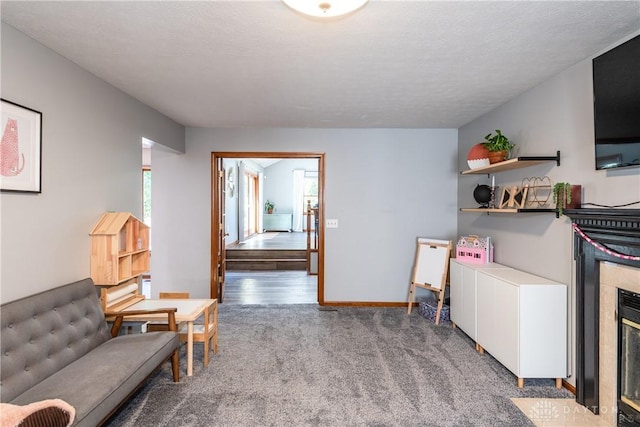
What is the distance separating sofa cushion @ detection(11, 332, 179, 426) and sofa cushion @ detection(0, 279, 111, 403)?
0.06m

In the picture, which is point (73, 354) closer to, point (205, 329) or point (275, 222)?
point (205, 329)

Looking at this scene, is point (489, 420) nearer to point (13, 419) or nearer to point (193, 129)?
point (13, 419)

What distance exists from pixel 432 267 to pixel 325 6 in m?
3.36

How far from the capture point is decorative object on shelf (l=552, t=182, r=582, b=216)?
2.46 meters

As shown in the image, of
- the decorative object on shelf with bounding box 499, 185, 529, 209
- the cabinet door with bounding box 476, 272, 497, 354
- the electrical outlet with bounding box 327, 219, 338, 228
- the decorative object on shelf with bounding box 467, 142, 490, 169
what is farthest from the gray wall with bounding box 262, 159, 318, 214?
the cabinet door with bounding box 476, 272, 497, 354

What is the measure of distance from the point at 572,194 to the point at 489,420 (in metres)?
1.62

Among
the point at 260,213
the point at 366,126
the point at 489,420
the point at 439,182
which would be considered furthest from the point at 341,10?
the point at 260,213

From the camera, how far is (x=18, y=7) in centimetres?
183

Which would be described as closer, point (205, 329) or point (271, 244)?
point (205, 329)

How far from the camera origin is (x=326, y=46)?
226cm

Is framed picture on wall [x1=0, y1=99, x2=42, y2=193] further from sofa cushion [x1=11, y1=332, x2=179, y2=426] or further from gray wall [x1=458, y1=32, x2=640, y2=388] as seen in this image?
gray wall [x1=458, y1=32, x2=640, y2=388]

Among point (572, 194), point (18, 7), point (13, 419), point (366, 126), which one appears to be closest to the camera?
point (13, 419)

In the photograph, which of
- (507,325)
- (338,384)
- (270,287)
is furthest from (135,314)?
(270,287)

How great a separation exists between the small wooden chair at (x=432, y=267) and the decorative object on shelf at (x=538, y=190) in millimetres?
1259
